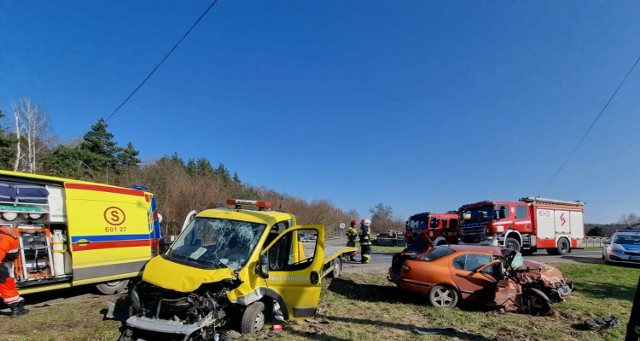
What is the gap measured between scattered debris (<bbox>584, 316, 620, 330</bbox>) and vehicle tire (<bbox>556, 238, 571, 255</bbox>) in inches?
565

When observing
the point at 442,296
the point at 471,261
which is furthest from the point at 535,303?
the point at 442,296

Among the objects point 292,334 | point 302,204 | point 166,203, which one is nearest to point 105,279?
point 292,334

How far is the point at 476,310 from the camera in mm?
7879

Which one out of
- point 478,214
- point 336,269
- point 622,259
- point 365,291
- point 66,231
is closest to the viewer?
point 66,231

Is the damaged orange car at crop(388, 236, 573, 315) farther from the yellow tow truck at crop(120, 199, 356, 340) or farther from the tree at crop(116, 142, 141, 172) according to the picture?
the tree at crop(116, 142, 141, 172)

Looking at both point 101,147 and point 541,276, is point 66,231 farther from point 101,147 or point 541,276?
point 101,147

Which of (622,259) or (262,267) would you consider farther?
(622,259)

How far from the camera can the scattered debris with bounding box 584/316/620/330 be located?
6.79 metres

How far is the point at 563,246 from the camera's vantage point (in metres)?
20.2

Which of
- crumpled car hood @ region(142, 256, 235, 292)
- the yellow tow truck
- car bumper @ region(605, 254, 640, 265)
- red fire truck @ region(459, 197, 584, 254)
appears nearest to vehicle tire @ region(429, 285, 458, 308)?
the yellow tow truck

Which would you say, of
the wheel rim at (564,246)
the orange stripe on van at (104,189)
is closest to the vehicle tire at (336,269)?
the orange stripe on van at (104,189)

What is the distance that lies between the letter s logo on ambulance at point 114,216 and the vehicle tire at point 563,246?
20550 millimetres

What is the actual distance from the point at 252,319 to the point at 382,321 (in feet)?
8.74

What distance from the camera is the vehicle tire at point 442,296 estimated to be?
8.06 metres
